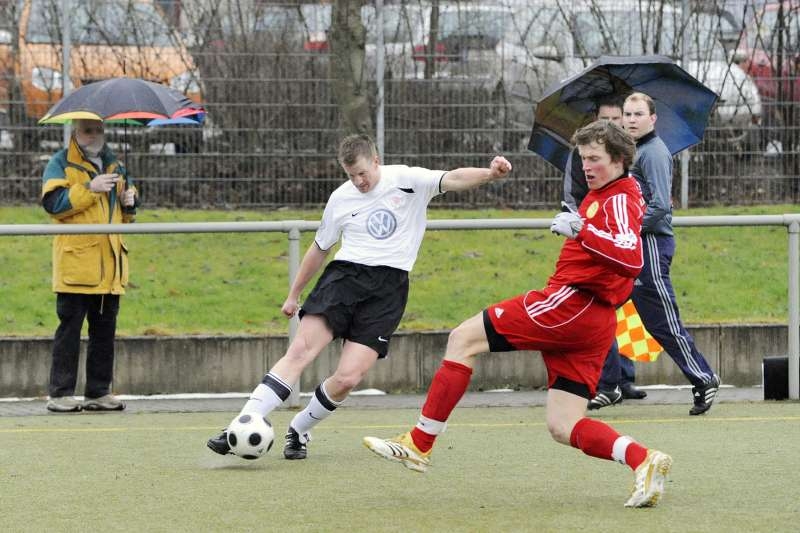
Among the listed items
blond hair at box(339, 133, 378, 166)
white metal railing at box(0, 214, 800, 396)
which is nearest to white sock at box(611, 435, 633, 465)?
blond hair at box(339, 133, 378, 166)

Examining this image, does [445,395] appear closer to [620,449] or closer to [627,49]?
[620,449]

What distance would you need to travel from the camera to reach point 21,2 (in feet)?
47.1

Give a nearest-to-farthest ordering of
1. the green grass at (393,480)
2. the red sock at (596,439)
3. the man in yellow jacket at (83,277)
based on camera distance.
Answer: the green grass at (393,480), the red sock at (596,439), the man in yellow jacket at (83,277)

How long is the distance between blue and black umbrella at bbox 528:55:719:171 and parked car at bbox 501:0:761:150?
545 centimetres

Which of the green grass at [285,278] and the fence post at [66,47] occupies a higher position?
the fence post at [66,47]

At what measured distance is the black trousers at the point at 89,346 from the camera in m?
9.84

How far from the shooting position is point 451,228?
33.6 ft

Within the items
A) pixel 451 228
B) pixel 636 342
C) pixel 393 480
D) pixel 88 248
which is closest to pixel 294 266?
pixel 451 228

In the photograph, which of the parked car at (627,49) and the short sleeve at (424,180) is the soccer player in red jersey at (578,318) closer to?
the short sleeve at (424,180)

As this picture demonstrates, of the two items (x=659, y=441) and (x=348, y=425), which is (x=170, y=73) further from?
(x=659, y=441)

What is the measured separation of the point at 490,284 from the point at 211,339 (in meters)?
2.80

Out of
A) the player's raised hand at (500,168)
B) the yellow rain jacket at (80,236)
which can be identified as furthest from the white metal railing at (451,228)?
the player's raised hand at (500,168)

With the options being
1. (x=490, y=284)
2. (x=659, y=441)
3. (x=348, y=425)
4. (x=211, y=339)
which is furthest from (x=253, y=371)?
(x=659, y=441)

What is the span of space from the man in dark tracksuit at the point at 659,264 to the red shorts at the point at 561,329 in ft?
8.54
